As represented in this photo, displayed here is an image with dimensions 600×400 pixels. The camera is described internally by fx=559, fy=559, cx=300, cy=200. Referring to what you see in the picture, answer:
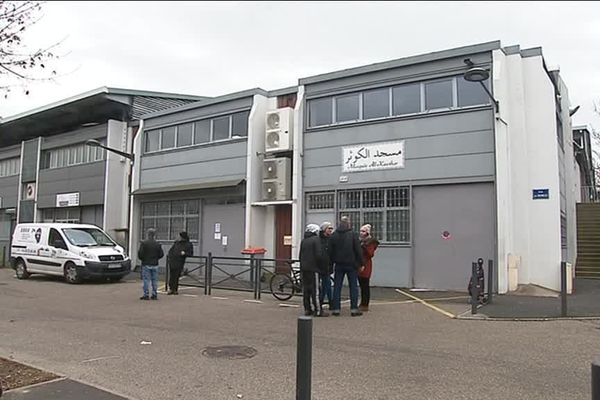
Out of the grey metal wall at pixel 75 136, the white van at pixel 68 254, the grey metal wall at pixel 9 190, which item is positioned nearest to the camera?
the white van at pixel 68 254

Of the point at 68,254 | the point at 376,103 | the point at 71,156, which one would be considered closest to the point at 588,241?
the point at 376,103

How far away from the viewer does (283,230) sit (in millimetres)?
18422

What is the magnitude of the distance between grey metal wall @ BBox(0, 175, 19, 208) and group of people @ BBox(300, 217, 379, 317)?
79.9 feet

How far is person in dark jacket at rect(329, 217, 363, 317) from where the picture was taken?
10.2 meters

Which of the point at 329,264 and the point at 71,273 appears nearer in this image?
the point at 329,264

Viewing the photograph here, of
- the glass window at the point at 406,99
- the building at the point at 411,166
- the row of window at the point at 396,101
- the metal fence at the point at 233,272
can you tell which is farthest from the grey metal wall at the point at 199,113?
the metal fence at the point at 233,272

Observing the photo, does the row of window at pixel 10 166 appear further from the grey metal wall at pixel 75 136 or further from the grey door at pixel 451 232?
the grey door at pixel 451 232

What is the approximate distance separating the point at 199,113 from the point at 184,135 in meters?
1.19

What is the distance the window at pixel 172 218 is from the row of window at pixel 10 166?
11740 mm

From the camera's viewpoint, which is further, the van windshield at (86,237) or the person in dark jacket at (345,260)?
the van windshield at (86,237)

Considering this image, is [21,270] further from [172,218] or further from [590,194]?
[590,194]

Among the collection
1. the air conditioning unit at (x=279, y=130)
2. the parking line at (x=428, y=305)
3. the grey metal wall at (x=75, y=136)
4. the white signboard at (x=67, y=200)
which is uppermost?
the grey metal wall at (x=75, y=136)

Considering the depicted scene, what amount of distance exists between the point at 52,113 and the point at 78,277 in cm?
1219

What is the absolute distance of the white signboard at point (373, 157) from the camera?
51.3ft
